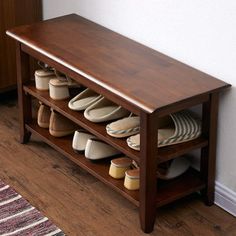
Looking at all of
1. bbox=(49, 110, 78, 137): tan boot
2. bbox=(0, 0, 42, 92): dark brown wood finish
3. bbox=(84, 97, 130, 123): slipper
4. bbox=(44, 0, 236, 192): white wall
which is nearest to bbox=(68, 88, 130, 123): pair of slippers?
bbox=(84, 97, 130, 123): slipper

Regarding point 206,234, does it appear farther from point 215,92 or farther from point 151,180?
point 215,92

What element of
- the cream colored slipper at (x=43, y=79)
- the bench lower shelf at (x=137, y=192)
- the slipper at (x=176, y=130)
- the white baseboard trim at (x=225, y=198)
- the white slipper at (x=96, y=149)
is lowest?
the white baseboard trim at (x=225, y=198)

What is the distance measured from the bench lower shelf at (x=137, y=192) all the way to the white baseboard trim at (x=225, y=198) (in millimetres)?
60

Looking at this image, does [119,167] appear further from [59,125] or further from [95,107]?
[59,125]

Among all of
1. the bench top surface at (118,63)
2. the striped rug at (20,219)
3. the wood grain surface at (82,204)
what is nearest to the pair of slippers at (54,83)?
the bench top surface at (118,63)

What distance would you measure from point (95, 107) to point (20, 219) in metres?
0.48

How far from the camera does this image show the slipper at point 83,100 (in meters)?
2.50

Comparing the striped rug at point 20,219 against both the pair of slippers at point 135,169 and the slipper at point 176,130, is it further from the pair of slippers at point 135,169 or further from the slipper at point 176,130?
the slipper at point 176,130

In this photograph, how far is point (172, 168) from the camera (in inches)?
94.5

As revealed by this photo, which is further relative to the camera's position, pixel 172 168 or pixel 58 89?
pixel 58 89

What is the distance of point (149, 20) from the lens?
8.18 feet

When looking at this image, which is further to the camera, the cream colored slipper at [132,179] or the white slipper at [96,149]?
the white slipper at [96,149]

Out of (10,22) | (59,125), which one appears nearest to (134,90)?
(59,125)

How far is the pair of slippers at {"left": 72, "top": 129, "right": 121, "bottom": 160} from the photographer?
246cm
